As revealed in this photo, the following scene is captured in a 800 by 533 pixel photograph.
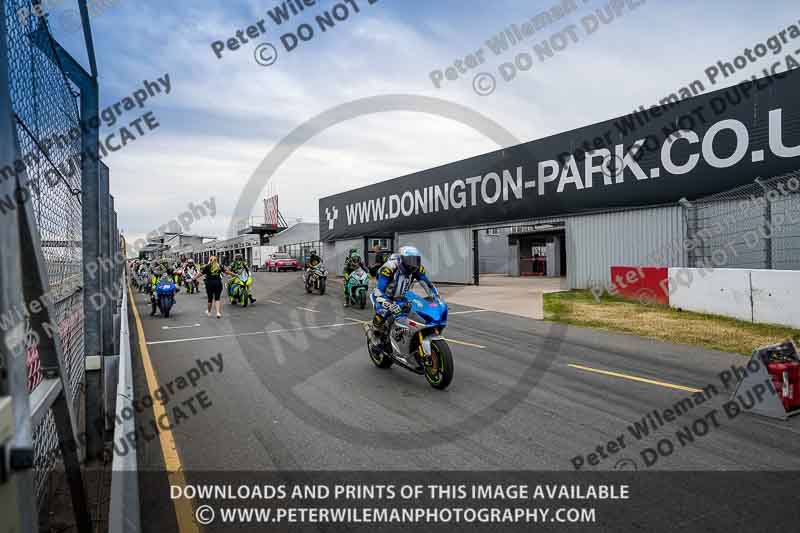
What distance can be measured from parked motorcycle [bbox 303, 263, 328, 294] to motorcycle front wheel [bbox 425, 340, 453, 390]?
1442 cm

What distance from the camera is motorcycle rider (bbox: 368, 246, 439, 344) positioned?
276 inches

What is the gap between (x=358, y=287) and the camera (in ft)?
51.1

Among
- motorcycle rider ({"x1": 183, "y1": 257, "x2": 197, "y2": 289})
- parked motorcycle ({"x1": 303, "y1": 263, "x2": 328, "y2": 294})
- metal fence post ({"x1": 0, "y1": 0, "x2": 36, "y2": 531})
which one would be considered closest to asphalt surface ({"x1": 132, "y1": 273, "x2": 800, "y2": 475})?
metal fence post ({"x1": 0, "y1": 0, "x2": 36, "y2": 531})

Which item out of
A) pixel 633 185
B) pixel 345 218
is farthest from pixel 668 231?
pixel 345 218

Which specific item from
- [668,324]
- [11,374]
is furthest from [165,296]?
[11,374]

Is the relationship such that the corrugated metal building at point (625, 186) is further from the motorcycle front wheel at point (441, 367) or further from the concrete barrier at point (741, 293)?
the motorcycle front wheel at point (441, 367)

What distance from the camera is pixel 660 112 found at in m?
17.2

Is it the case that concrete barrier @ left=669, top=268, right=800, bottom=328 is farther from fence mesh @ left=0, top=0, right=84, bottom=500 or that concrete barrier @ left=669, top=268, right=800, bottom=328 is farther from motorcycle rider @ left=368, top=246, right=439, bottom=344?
fence mesh @ left=0, top=0, right=84, bottom=500

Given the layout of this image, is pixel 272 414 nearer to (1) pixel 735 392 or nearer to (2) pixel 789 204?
(1) pixel 735 392

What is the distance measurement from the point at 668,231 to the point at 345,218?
23.2 metres

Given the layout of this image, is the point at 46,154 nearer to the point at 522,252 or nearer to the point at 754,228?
the point at 754,228

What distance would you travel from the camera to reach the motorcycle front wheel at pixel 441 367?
6.12 m

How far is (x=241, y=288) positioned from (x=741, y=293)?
13936mm

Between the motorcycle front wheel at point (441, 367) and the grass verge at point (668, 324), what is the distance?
5.47m
